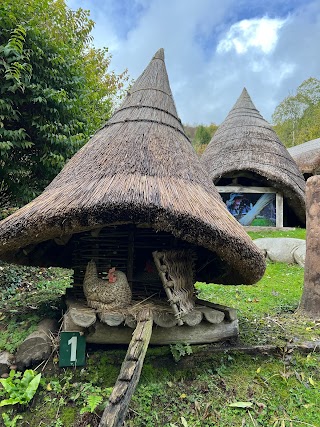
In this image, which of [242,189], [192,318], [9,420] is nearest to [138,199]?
[192,318]

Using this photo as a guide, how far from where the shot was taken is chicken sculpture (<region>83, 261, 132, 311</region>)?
334 centimetres

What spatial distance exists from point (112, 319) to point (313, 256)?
3256mm

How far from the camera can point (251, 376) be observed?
3.39 metres

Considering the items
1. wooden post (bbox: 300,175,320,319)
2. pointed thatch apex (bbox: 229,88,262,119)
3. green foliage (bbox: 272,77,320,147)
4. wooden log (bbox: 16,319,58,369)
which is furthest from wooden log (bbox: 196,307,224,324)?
green foliage (bbox: 272,77,320,147)

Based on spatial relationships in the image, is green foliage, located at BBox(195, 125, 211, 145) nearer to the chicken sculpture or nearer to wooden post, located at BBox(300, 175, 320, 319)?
wooden post, located at BBox(300, 175, 320, 319)

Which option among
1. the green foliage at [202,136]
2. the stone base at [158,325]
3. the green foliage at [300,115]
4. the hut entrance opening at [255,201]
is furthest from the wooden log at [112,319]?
the green foliage at [202,136]

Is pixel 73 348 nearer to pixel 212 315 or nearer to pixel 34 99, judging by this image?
pixel 212 315

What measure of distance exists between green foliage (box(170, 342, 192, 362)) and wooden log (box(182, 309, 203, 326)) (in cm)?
24

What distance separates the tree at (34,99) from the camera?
5758 mm

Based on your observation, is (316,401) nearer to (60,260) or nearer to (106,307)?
(106,307)

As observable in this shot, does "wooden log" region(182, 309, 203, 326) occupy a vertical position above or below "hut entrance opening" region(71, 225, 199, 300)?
below

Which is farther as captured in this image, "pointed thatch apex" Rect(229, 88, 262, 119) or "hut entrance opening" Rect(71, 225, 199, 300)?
"pointed thatch apex" Rect(229, 88, 262, 119)

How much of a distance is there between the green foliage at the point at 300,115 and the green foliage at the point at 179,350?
1139 inches

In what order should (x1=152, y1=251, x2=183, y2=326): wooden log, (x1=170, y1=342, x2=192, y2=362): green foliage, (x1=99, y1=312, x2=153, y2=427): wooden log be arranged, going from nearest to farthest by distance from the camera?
(x1=99, y1=312, x2=153, y2=427): wooden log → (x1=152, y1=251, x2=183, y2=326): wooden log → (x1=170, y1=342, x2=192, y2=362): green foliage
